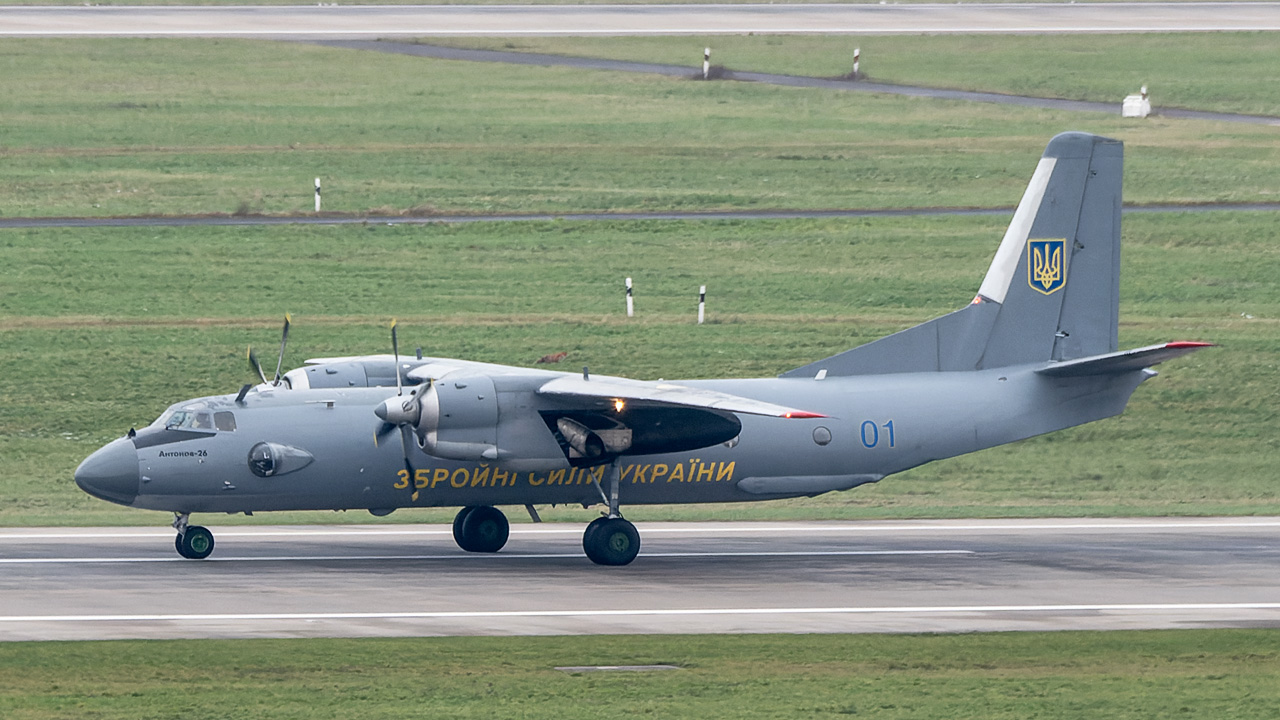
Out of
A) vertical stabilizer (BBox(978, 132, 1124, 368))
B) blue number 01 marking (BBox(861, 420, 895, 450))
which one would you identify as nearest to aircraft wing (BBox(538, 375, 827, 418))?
blue number 01 marking (BBox(861, 420, 895, 450))

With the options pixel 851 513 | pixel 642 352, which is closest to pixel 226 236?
pixel 642 352

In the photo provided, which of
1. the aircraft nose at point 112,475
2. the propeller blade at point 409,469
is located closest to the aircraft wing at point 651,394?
the propeller blade at point 409,469

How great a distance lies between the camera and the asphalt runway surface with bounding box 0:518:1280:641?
2367 cm

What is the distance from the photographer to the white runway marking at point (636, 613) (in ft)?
77.4

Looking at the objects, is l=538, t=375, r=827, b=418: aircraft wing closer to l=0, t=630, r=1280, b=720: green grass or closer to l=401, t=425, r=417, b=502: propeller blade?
l=401, t=425, r=417, b=502: propeller blade

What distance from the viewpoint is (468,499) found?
96.0 feet

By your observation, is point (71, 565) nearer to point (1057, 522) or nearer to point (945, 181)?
point (1057, 522)

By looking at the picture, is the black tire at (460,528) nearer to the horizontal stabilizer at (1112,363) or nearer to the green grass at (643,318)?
the green grass at (643,318)

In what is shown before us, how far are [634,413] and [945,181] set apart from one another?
34.3 m

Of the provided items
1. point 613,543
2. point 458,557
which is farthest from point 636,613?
point 458,557

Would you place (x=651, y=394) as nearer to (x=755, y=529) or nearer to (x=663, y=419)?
(x=663, y=419)

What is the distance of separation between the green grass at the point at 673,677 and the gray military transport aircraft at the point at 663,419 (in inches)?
194

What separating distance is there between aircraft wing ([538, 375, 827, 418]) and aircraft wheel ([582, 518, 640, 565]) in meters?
2.25

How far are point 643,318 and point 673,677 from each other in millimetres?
25792
